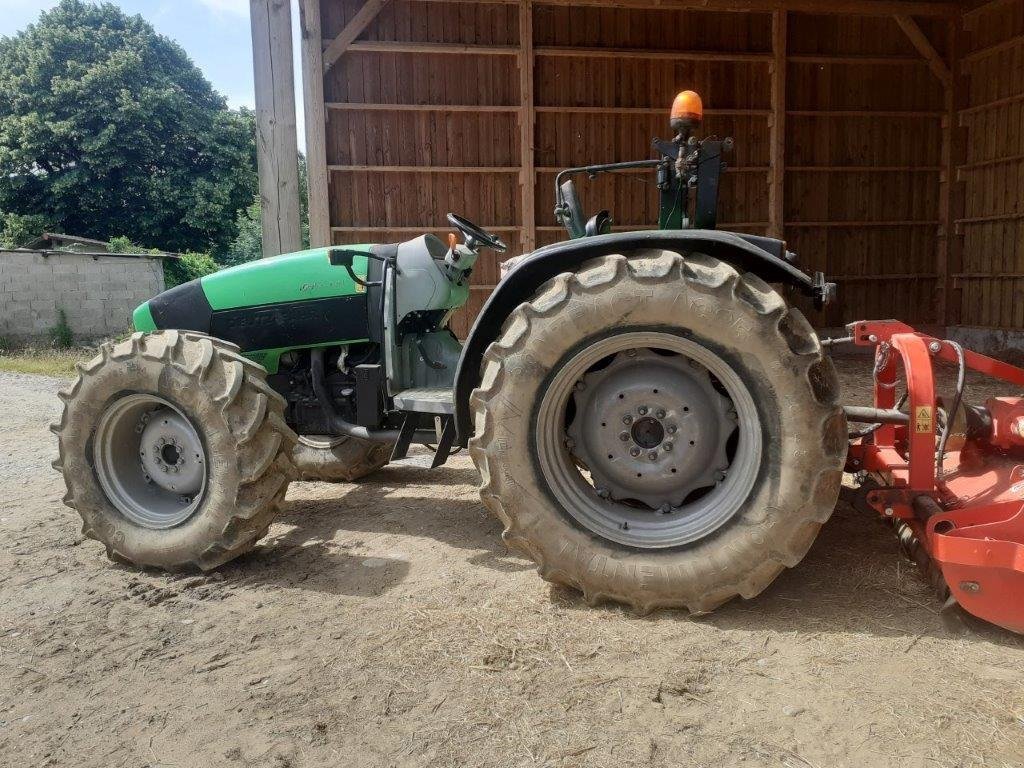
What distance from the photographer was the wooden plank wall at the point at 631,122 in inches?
380

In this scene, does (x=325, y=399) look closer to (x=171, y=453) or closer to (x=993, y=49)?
(x=171, y=453)

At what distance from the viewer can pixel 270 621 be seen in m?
2.58

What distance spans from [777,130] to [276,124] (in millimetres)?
7152

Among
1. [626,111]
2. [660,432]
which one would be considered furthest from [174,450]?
[626,111]

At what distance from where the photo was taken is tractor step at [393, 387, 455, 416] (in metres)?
3.13

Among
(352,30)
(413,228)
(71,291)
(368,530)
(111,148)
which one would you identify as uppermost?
(111,148)

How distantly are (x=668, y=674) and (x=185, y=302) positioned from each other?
8.98 feet

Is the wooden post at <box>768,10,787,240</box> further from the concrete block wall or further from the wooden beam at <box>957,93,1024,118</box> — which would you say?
the concrete block wall

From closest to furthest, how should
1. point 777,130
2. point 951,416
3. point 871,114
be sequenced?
1. point 951,416
2. point 777,130
3. point 871,114

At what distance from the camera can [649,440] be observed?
8.66 feet

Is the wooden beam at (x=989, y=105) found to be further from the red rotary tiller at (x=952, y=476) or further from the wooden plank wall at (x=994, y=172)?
the red rotary tiller at (x=952, y=476)

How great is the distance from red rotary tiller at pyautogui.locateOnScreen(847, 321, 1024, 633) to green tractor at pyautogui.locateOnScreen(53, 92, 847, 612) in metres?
0.33

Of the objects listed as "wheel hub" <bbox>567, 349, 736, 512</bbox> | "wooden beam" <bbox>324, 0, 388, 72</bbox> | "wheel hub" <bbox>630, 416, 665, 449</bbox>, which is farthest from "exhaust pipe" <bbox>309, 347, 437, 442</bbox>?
"wooden beam" <bbox>324, 0, 388, 72</bbox>

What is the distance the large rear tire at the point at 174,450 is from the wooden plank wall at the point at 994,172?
10504mm
